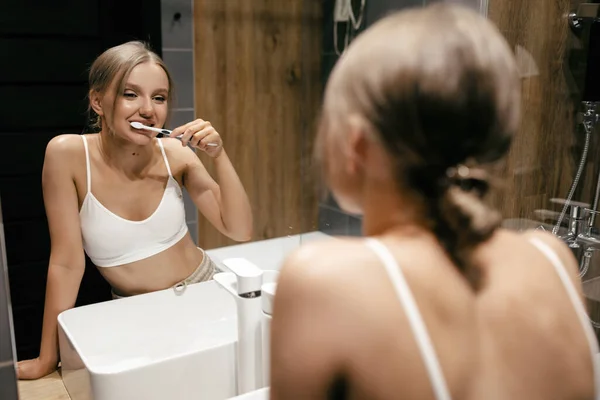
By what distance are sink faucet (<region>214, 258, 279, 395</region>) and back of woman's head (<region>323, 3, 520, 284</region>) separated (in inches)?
17.1

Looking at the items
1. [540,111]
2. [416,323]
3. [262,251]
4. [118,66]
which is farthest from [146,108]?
[540,111]

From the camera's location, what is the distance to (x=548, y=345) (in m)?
0.50

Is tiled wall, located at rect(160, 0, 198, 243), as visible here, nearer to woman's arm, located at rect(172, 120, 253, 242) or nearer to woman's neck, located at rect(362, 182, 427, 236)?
woman's arm, located at rect(172, 120, 253, 242)

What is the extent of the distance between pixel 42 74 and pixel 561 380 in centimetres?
80

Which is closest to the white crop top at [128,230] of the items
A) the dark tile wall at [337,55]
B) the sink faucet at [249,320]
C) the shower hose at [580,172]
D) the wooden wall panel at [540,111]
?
the sink faucet at [249,320]

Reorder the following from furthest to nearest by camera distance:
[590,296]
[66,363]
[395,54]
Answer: [590,296] → [66,363] → [395,54]

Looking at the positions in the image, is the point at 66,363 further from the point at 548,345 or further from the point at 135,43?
the point at 548,345

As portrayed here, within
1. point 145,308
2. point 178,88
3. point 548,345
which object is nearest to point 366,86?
point 548,345

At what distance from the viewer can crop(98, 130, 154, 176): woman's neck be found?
886 mm

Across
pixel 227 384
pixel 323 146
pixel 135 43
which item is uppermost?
pixel 135 43

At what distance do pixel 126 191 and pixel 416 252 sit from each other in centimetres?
61

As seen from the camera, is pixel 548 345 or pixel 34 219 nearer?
pixel 548 345

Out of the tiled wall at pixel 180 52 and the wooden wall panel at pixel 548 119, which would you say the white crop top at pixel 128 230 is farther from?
the wooden wall panel at pixel 548 119

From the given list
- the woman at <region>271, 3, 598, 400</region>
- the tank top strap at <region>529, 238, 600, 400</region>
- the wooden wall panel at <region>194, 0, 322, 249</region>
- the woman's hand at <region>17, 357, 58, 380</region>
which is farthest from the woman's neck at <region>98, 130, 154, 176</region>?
the tank top strap at <region>529, 238, 600, 400</region>
